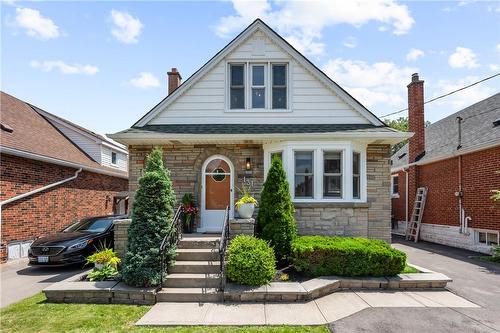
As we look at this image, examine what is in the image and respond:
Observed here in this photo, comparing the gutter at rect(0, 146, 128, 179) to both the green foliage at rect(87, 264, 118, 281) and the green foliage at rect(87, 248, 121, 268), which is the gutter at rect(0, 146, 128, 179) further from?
the green foliage at rect(87, 264, 118, 281)

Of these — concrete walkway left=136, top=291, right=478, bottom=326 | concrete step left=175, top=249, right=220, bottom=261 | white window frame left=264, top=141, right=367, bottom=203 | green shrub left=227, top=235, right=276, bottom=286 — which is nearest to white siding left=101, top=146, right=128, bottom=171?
concrete step left=175, top=249, right=220, bottom=261

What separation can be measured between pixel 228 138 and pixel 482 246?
10.3 meters

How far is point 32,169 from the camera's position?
1077 cm

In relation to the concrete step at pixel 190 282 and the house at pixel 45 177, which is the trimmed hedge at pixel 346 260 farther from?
the house at pixel 45 177

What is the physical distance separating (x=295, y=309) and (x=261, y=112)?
606 centimetres

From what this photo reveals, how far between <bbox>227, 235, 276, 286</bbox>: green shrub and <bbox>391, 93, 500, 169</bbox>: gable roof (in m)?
9.39

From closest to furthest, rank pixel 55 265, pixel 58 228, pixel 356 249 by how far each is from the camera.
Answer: pixel 356 249 → pixel 55 265 → pixel 58 228

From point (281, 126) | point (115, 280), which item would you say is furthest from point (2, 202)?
point (281, 126)

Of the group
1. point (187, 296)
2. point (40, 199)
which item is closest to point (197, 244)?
point (187, 296)

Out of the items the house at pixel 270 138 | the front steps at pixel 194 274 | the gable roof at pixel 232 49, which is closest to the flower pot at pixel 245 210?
the front steps at pixel 194 274

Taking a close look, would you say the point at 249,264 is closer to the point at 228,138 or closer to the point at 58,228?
the point at 228,138

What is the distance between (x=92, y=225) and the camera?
1007 cm

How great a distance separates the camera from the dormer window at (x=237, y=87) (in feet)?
32.6

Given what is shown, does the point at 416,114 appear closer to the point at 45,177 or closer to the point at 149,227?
the point at 149,227
